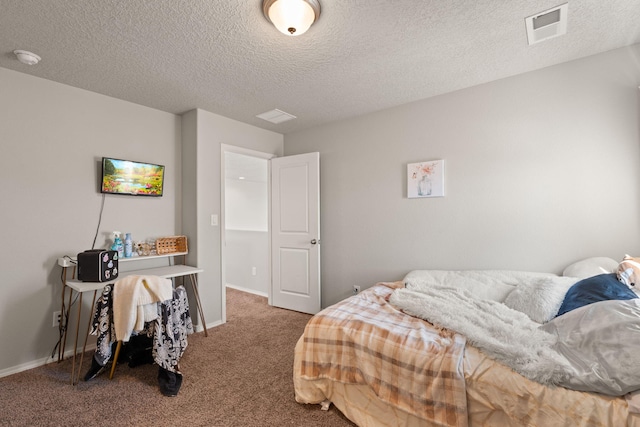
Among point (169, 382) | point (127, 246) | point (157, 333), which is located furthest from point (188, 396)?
point (127, 246)

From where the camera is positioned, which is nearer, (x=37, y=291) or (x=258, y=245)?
(x=37, y=291)

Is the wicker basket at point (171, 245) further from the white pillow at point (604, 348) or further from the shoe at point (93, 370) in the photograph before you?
the white pillow at point (604, 348)

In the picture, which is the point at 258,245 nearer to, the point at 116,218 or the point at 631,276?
the point at 116,218

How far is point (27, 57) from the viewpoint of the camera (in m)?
2.13

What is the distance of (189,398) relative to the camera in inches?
78.7

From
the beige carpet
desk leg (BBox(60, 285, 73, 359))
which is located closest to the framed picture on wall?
the beige carpet

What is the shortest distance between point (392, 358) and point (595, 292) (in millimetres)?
1291

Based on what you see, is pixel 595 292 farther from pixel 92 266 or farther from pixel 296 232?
pixel 92 266

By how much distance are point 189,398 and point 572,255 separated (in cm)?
321

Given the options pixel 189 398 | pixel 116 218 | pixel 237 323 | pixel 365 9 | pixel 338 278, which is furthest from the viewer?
pixel 338 278

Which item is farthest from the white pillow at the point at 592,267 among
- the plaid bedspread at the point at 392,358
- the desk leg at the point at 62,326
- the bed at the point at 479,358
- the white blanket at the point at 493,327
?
the desk leg at the point at 62,326

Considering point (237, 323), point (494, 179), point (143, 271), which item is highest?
point (494, 179)

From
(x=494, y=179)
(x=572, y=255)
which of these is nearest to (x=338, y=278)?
(x=494, y=179)

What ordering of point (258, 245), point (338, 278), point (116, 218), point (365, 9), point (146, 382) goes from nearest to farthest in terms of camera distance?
point (365, 9), point (146, 382), point (116, 218), point (338, 278), point (258, 245)
